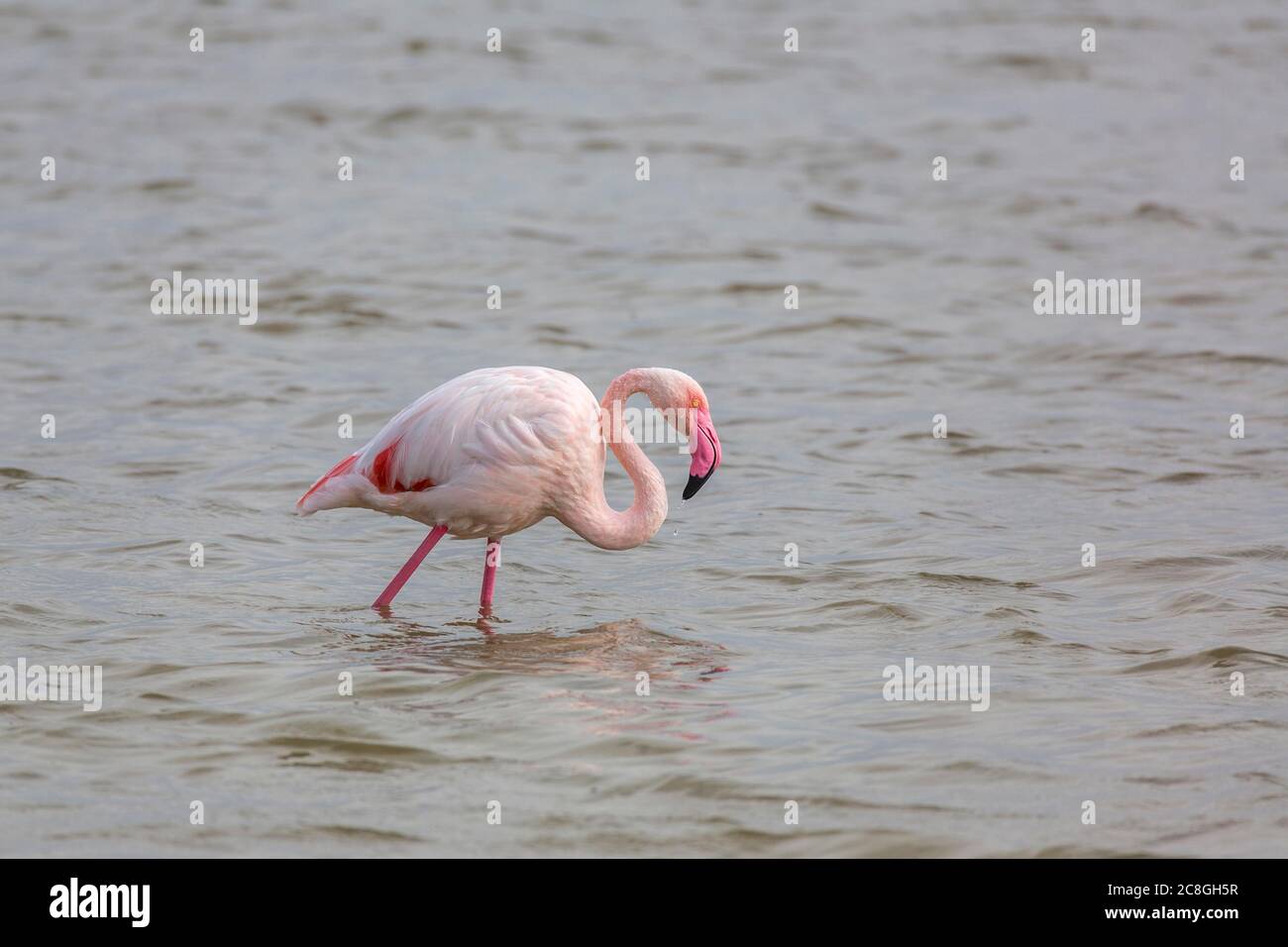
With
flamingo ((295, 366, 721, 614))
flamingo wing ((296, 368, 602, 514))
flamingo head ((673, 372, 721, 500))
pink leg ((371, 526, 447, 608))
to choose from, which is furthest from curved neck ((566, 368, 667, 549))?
pink leg ((371, 526, 447, 608))

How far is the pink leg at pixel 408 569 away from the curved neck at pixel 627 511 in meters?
0.64

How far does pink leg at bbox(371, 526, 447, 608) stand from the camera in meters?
7.88

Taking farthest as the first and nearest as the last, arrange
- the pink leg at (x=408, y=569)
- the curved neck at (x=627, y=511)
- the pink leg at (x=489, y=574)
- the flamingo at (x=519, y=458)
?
the pink leg at (x=489, y=574)
the pink leg at (x=408, y=569)
the curved neck at (x=627, y=511)
the flamingo at (x=519, y=458)

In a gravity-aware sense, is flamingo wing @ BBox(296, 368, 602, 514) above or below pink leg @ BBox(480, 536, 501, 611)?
above

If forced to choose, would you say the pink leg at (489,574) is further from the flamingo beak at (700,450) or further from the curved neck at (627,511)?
the flamingo beak at (700,450)

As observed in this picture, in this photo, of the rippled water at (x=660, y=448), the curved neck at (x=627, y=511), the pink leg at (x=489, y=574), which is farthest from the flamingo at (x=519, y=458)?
the rippled water at (x=660, y=448)

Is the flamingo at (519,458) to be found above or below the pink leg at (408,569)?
above

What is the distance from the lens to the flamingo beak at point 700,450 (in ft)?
23.9

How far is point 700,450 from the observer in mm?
7309

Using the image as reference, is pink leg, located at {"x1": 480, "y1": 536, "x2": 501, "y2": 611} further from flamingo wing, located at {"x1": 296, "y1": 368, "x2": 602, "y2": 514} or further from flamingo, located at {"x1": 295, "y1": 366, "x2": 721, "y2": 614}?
flamingo wing, located at {"x1": 296, "y1": 368, "x2": 602, "y2": 514}

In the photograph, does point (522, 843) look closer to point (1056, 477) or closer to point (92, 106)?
point (1056, 477)

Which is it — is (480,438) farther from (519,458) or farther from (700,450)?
(700,450)

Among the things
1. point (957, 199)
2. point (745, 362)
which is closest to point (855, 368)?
point (745, 362)

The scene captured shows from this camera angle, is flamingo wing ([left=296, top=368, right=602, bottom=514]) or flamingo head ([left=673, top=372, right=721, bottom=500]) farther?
A: flamingo wing ([left=296, top=368, right=602, bottom=514])
